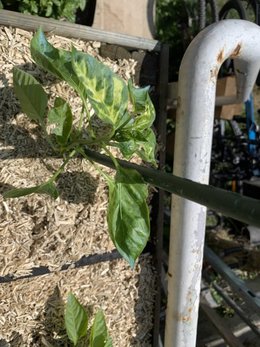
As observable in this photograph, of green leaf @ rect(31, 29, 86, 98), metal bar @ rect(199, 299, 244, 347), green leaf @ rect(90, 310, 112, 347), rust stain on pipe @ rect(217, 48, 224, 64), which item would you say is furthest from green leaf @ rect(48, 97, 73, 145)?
metal bar @ rect(199, 299, 244, 347)

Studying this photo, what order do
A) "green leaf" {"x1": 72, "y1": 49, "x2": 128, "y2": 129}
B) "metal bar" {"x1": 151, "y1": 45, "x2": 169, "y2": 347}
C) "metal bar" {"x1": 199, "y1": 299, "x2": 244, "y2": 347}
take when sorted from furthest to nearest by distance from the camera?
"metal bar" {"x1": 199, "y1": 299, "x2": 244, "y2": 347}, "metal bar" {"x1": 151, "y1": 45, "x2": 169, "y2": 347}, "green leaf" {"x1": 72, "y1": 49, "x2": 128, "y2": 129}

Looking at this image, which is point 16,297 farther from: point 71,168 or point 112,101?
point 112,101

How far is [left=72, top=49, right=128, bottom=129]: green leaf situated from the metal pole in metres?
0.19

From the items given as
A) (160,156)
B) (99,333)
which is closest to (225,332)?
(99,333)

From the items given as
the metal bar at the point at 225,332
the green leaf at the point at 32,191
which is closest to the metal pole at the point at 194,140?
the green leaf at the point at 32,191

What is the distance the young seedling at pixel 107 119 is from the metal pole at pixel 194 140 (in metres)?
0.10

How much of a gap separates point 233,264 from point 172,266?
5.61ft

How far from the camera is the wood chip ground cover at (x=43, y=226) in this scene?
3.16 ft

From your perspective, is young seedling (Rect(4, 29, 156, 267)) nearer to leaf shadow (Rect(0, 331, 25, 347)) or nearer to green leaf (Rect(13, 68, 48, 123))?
green leaf (Rect(13, 68, 48, 123))

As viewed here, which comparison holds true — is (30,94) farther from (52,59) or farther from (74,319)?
(74,319)

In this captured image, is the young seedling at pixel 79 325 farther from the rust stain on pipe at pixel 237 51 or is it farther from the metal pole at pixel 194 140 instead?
the rust stain on pipe at pixel 237 51

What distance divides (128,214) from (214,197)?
1.05 ft

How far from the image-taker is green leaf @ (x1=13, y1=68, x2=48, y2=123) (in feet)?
2.85

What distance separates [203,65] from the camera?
3.07 feet
